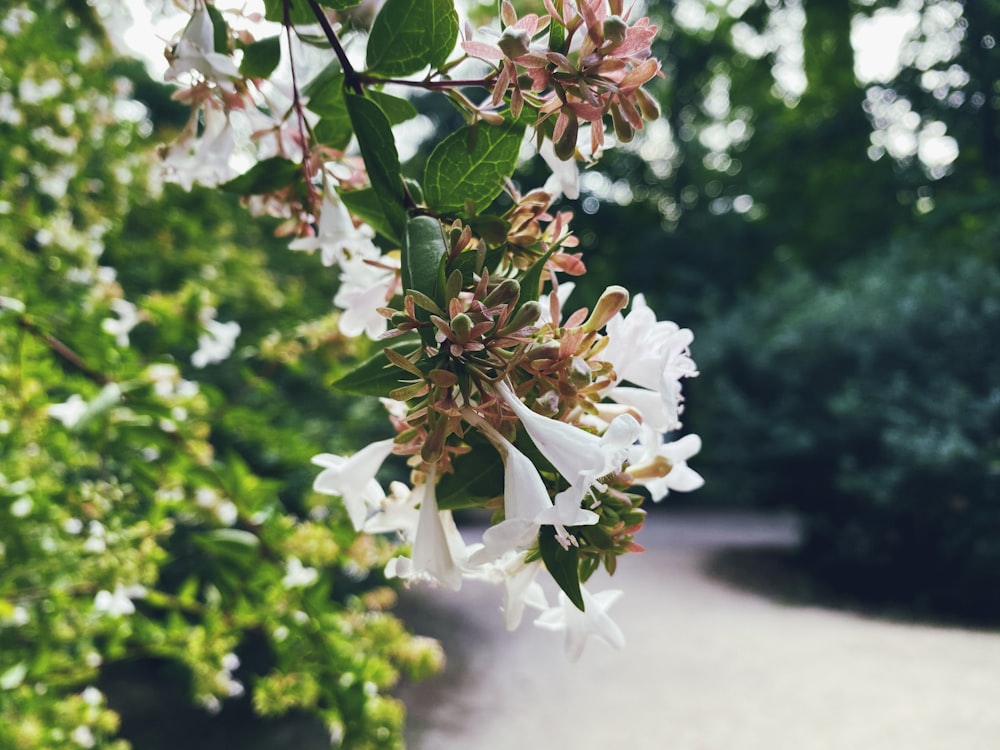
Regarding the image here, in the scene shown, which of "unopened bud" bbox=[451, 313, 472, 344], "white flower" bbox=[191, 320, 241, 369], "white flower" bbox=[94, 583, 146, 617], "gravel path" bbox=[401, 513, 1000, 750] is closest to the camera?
"unopened bud" bbox=[451, 313, 472, 344]

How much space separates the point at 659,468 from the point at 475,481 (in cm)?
10

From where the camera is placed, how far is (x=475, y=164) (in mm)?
293

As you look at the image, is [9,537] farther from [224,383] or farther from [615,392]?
[224,383]

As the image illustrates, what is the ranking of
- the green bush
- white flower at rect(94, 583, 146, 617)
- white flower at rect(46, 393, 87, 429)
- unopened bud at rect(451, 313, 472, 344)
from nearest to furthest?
1. unopened bud at rect(451, 313, 472, 344)
2. white flower at rect(46, 393, 87, 429)
3. white flower at rect(94, 583, 146, 617)
4. the green bush

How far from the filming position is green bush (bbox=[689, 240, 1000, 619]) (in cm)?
305

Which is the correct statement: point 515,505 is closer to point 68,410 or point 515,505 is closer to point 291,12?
point 291,12

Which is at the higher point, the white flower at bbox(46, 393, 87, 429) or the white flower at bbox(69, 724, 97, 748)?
the white flower at bbox(46, 393, 87, 429)

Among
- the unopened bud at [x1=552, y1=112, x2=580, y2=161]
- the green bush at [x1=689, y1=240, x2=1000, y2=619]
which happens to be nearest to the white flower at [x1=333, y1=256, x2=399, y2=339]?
the unopened bud at [x1=552, y1=112, x2=580, y2=161]

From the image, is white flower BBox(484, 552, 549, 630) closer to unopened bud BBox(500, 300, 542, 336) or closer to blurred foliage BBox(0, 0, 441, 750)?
unopened bud BBox(500, 300, 542, 336)

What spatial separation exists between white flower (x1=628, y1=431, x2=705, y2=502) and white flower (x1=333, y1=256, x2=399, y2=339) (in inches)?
5.8

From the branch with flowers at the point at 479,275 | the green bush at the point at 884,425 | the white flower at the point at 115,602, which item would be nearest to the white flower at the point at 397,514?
the branch with flowers at the point at 479,275

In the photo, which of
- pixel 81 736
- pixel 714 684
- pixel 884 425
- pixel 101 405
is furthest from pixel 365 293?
pixel 884 425

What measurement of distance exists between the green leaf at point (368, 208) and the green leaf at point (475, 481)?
4.4 inches

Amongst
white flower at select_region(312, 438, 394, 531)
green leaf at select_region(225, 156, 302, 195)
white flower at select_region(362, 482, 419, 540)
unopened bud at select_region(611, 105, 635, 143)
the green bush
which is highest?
the green bush
